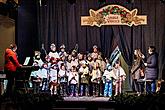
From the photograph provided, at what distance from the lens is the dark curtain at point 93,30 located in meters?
14.0

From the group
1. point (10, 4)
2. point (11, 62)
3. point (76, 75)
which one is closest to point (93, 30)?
point (76, 75)

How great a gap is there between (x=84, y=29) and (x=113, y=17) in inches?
44.5

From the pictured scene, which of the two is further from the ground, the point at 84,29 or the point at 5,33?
the point at 84,29

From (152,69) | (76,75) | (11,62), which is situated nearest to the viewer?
(11,62)

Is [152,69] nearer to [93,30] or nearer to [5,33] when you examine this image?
[93,30]

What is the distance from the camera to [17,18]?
1319 cm

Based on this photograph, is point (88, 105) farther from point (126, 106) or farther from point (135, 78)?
point (135, 78)

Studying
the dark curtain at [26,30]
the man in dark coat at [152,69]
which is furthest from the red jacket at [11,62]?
the man in dark coat at [152,69]

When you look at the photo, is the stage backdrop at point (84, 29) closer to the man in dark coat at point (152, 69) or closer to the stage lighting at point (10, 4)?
the stage lighting at point (10, 4)

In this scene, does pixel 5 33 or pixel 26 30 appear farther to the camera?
pixel 26 30

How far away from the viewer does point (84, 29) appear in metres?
14.4

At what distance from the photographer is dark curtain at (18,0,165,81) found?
14027 millimetres

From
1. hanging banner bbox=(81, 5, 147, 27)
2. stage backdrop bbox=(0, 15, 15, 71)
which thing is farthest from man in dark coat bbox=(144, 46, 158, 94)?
stage backdrop bbox=(0, 15, 15, 71)

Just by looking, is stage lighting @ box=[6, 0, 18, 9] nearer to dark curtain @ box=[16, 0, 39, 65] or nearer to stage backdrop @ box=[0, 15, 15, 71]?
stage backdrop @ box=[0, 15, 15, 71]
